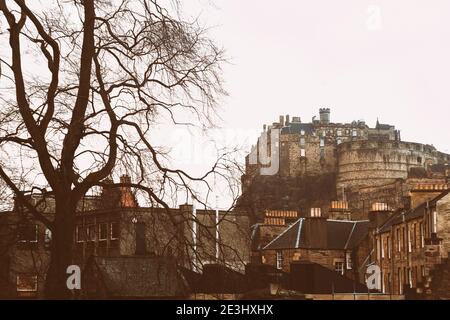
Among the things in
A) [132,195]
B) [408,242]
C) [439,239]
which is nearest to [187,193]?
[132,195]

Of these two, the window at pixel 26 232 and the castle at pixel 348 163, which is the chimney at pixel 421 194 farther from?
the castle at pixel 348 163

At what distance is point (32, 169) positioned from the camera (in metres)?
10.1

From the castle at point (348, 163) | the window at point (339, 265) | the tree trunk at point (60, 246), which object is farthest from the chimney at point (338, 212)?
the tree trunk at point (60, 246)

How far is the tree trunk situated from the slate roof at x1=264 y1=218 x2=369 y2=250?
24.7 meters

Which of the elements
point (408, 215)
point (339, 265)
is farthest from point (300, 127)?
point (408, 215)

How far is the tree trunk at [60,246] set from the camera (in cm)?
984

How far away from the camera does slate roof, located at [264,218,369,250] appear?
3478 cm

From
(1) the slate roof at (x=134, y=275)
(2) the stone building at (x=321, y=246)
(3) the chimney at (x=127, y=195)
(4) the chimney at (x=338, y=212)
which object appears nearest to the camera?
(3) the chimney at (x=127, y=195)

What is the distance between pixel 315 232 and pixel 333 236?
0.79 m

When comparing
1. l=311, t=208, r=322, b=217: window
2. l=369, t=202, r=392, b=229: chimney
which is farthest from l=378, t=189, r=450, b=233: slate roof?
l=311, t=208, r=322, b=217: window

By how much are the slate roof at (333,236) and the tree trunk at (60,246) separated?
80.9ft

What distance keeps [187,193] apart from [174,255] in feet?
2.57

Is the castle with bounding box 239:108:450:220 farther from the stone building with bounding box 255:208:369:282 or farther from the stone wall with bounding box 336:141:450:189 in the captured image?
the stone building with bounding box 255:208:369:282

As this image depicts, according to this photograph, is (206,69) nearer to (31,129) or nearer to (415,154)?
(31,129)
